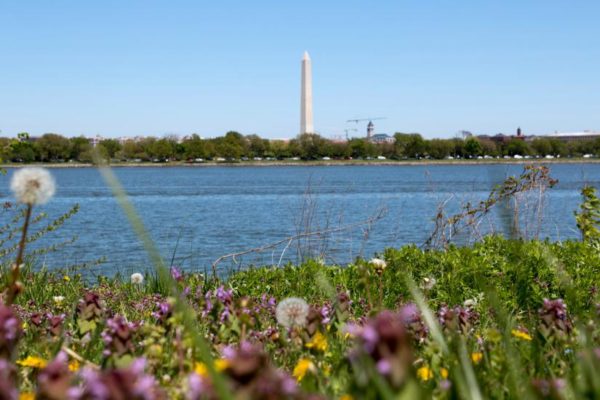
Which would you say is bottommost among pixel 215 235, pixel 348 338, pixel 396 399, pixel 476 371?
pixel 215 235

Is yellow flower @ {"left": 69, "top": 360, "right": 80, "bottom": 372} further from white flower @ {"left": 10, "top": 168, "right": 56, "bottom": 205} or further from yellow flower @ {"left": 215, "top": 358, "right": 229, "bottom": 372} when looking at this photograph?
yellow flower @ {"left": 215, "top": 358, "right": 229, "bottom": 372}

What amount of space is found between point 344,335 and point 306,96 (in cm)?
12184

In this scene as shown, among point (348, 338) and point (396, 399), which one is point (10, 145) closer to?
point (348, 338)

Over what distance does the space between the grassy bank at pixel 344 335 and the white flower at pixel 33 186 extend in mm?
490

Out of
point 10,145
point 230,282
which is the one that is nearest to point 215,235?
point 10,145

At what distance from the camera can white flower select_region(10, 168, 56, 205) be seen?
2.43m

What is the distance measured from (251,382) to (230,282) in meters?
6.60

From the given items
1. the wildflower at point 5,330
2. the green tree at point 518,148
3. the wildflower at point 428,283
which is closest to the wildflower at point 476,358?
the wildflower at point 5,330

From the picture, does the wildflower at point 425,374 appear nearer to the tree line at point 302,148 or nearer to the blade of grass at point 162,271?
the blade of grass at point 162,271

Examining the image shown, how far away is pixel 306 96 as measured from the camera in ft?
409

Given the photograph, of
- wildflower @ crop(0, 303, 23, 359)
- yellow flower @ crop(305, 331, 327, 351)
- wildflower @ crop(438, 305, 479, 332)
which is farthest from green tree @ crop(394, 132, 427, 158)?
wildflower @ crop(0, 303, 23, 359)

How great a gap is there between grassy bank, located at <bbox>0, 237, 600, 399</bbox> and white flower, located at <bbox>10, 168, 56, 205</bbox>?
0.49m

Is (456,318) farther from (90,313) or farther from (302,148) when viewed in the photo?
(302,148)

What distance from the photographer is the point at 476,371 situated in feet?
8.77
